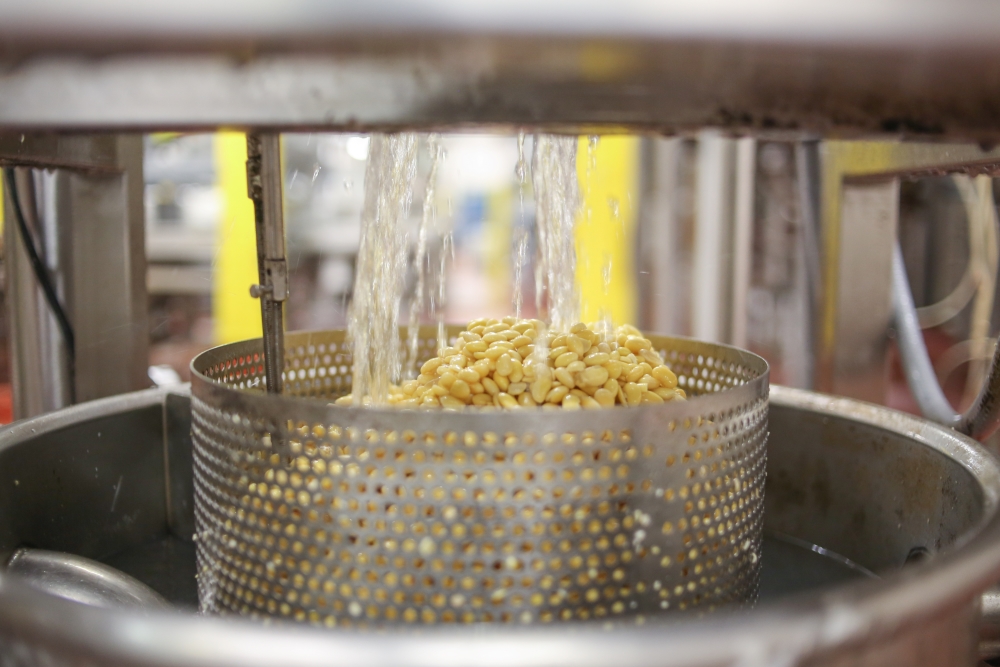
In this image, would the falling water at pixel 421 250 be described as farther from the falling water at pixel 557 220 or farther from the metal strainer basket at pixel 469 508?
the metal strainer basket at pixel 469 508

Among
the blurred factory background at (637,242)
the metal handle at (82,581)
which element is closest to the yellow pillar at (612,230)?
the blurred factory background at (637,242)

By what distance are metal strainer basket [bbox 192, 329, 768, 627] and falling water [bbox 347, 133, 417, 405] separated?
200 mm

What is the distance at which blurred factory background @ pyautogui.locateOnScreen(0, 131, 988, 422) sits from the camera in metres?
1.41

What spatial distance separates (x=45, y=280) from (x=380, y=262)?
493mm

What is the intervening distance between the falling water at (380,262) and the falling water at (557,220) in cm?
12

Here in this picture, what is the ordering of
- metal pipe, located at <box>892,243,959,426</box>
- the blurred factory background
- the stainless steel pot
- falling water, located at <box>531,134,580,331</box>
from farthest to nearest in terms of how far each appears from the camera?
the blurred factory background → metal pipe, located at <box>892,243,959,426</box> → falling water, located at <box>531,134,580,331</box> → the stainless steel pot

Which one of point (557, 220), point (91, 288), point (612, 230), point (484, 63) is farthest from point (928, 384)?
point (612, 230)

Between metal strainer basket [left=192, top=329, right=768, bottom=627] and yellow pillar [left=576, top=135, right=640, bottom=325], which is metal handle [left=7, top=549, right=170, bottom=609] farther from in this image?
yellow pillar [left=576, top=135, right=640, bottom=325]

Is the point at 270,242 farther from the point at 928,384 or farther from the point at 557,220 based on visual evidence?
the point at 928,384

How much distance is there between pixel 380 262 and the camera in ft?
2.53

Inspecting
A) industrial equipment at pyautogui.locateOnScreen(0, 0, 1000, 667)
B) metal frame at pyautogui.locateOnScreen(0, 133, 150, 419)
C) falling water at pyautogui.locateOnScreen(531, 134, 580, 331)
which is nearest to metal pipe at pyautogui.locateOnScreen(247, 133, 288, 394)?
industrial equipment at pyautogui.locateOnScreen(0, 0, 1000, 667)

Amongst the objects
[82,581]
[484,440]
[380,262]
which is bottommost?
[82,581]

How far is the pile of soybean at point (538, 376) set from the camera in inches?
26.3

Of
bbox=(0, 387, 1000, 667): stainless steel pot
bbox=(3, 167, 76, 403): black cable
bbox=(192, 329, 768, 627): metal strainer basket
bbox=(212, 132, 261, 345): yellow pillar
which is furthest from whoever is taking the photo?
bbox=(212, 132, 261, 345): yellow pillar
